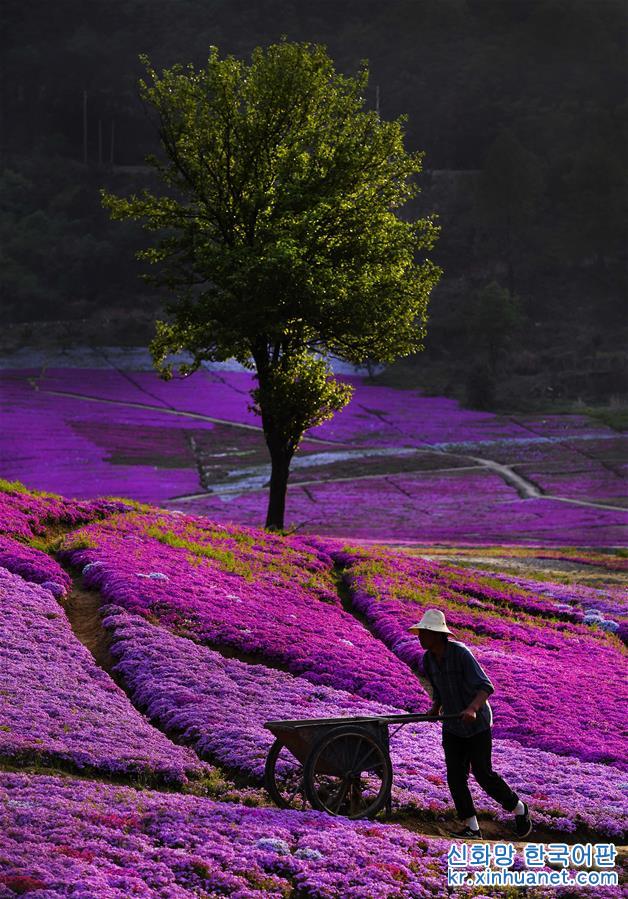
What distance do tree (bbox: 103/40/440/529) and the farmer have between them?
26677 millimetres

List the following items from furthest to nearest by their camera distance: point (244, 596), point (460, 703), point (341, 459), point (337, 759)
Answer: point (341, 459)
point (244, 596)
point (460, 703)
point (337, 759)

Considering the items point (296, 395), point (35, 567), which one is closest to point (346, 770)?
point (35, 567)

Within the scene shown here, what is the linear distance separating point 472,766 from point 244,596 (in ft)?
49.0

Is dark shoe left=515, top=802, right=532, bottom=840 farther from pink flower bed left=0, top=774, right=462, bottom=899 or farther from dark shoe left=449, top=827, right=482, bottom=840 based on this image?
pink flower bed left=0, top=774, right=462, bottom=899

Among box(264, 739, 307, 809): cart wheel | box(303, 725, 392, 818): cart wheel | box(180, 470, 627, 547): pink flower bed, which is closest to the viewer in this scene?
box(303, 725, 392, 818): cart wheel

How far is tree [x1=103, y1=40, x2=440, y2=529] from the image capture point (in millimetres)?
41375

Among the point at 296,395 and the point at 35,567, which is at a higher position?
the point at 296,395

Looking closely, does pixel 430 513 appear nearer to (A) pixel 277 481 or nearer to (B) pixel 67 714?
(A) pixel 277 481

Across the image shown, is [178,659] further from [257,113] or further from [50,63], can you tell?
[50,63]

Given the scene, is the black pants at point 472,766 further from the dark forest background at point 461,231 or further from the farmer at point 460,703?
the dark forest background at point 461,231

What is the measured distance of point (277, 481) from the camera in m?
45.6

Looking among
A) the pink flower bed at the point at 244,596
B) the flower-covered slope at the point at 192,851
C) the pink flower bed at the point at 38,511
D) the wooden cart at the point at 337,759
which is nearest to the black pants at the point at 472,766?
the wooden cart at the point at 337,759

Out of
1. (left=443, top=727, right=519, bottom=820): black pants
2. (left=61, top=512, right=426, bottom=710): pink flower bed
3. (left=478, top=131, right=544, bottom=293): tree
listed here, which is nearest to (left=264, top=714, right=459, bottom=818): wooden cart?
(left=443, top=727, right=519, bottom=820): black pants

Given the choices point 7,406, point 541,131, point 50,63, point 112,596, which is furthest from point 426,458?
point 50,63
